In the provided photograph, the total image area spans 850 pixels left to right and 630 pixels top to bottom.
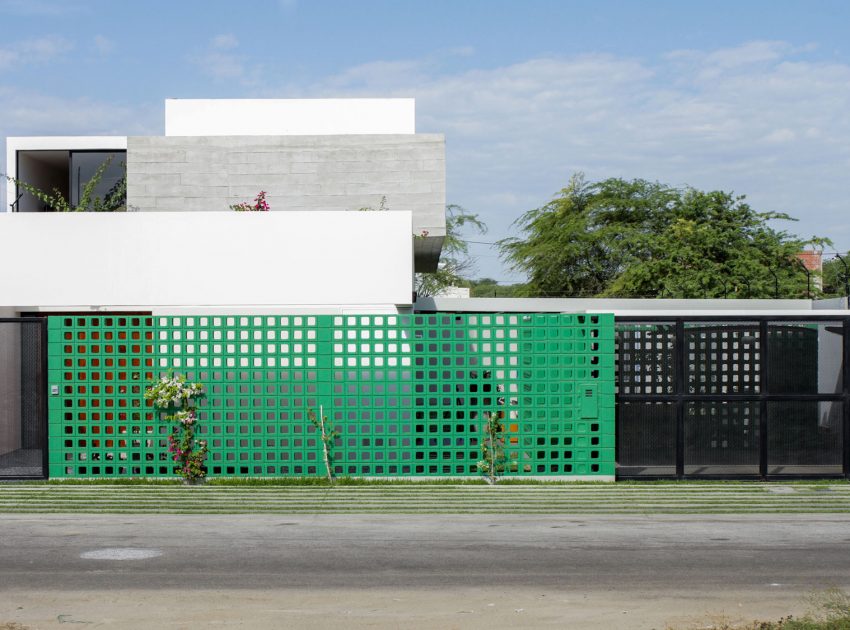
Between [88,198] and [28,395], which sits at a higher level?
[88,198]

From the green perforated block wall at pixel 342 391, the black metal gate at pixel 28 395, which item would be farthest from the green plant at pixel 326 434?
the black metal gate at pixel 28 395

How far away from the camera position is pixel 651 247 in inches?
1797

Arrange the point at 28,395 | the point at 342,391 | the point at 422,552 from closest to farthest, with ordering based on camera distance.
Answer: the point at 422,552 < the point at 342,391 < the point at 28,395

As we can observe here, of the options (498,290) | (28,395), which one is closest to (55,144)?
(28,395)

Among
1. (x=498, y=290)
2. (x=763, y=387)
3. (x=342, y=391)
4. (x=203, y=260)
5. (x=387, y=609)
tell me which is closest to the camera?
(x=387, y=609)

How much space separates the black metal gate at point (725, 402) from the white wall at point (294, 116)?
15610 millimetres

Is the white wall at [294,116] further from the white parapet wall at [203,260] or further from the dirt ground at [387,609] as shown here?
the dirt ground at [387,609]

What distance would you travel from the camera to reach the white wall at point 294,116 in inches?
1097

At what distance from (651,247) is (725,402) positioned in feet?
107

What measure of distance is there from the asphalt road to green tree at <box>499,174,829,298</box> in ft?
95.2

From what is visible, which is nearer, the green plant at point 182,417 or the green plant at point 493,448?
the green plant at point 182,417

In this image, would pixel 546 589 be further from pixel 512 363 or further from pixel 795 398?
pixel 795 398

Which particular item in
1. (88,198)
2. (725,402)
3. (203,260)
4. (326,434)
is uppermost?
(88,198)

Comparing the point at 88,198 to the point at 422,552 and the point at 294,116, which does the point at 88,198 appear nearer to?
the point at 422,552
